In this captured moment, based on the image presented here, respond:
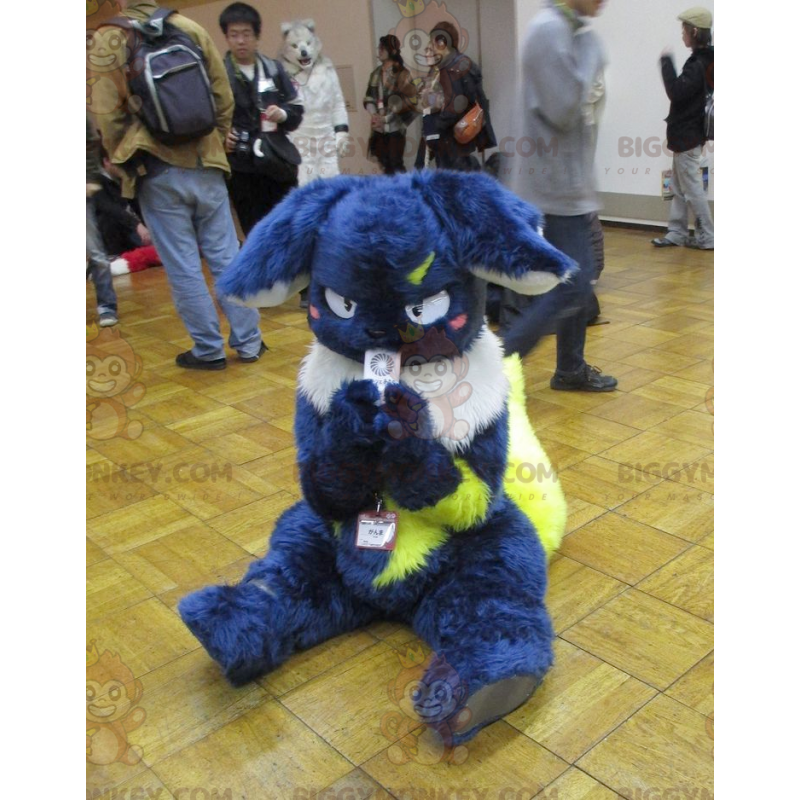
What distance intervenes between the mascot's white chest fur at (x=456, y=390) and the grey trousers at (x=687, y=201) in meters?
3.80

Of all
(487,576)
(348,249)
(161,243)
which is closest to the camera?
(348,249)

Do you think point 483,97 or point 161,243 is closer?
point 161,243

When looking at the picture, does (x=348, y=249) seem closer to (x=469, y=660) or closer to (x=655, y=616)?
(x=469, y=660)

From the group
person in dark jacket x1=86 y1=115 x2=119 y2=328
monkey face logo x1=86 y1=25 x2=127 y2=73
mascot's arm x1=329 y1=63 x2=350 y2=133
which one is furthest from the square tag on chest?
mascot's arm x1=329 y1=63 x2=350 y2=133

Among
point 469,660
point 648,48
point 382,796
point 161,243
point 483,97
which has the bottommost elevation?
point 382,796

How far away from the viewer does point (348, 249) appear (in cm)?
142

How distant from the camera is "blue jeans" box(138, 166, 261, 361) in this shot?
10.0ft

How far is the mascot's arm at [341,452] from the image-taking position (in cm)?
141

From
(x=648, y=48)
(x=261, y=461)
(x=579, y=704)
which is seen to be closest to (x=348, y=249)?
(x=579, y=704)

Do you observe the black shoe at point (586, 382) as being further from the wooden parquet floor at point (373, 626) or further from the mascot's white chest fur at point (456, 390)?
the mascot's white chest fur at point (456, 390)

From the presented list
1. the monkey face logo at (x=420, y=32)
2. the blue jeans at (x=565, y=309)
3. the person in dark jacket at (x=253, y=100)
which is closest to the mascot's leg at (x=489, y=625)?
the blue jeans at (x=565, y=309)

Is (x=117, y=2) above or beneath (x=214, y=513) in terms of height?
above

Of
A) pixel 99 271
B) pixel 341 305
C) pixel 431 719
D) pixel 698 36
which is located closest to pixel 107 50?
pixel 99 271

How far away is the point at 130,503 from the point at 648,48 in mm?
4339
